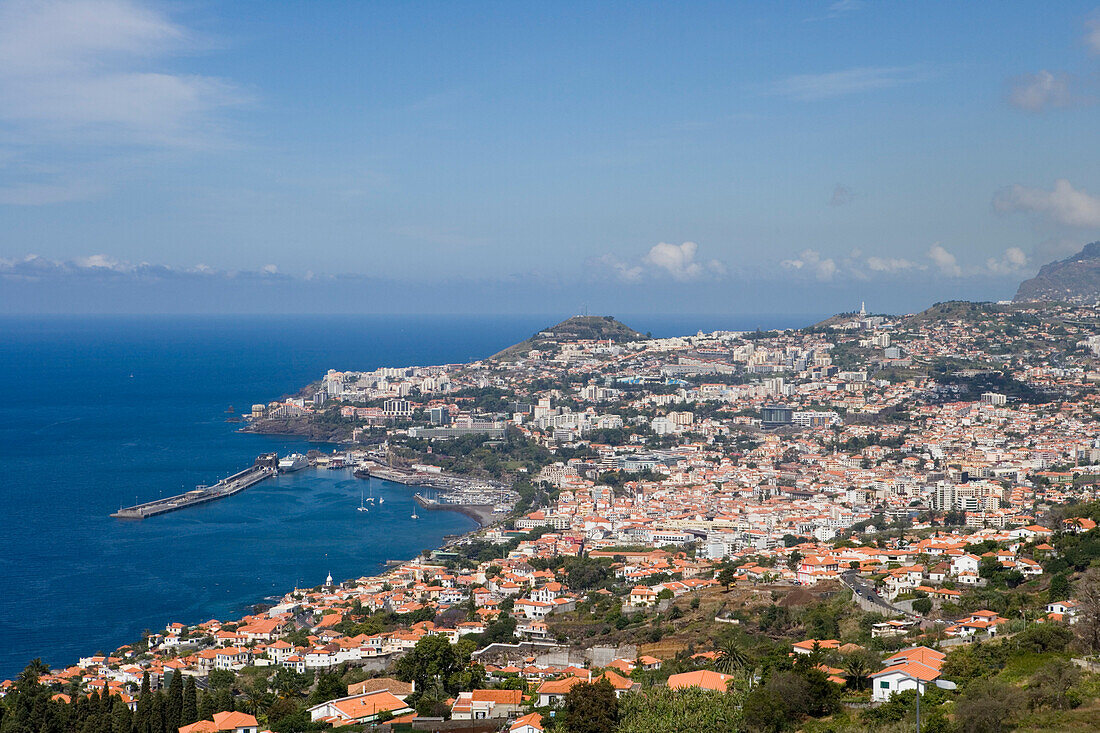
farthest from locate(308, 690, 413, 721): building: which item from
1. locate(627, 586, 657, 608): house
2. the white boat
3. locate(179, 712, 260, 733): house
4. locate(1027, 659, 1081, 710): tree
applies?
the white boat

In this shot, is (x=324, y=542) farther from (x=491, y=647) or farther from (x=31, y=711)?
(x=31, y=711)

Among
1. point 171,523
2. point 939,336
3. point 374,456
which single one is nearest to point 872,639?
point 171,523

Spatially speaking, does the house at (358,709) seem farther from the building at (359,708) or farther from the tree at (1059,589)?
the tree at (1059,589)

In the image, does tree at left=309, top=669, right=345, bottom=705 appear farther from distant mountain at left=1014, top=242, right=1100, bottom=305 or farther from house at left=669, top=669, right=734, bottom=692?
distant mountain at left=1014, top=242, right=1100, bottom=305

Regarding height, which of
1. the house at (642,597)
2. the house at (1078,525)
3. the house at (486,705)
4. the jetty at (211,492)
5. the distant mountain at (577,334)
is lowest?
the jetty at (211,492)

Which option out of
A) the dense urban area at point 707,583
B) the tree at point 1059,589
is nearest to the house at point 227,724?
the dense urban area at point 707,583

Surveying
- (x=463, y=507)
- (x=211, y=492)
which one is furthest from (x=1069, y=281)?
(x=211, y=492)
